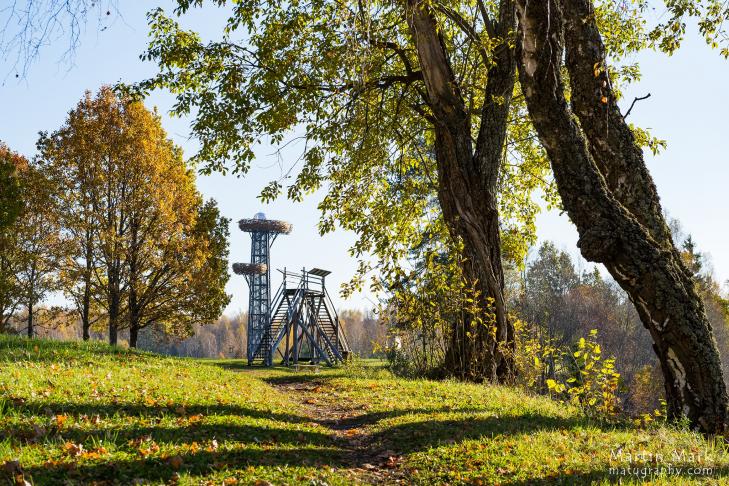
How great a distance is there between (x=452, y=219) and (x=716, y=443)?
638cm

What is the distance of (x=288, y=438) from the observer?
6.38 metres

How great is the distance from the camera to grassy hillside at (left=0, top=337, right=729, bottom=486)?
4582 millimetres

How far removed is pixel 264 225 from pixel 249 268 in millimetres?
2382

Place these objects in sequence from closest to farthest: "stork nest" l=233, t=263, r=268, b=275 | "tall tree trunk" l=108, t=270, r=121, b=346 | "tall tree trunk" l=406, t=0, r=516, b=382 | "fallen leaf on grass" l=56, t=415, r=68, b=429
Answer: "fallen leaf on grass" l=56, t=415, r=68, b=429
"tall tree trunk" l=406, t=0, r=516, b=382
"tall tree trunk" l=108, t=270, r=121, b=346
"stork nest" l=233, t=263, r=268, b=275

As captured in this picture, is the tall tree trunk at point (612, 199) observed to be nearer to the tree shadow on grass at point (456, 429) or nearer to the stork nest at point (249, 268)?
the tree shadow on grass at point (456, 429)

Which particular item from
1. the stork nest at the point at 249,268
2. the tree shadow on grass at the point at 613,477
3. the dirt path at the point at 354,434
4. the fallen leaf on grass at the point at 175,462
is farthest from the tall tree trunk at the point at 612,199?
the stork nest at the point at 249,268

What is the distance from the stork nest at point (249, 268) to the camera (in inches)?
1145

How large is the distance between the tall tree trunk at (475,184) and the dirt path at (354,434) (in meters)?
2.81

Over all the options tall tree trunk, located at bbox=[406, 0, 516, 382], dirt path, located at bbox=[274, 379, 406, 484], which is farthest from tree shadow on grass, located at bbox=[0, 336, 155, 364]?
tall tree trunk, located at bbox=[406, 0, 516, 382]

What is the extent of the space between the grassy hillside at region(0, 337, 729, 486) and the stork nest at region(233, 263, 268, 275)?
781 inches

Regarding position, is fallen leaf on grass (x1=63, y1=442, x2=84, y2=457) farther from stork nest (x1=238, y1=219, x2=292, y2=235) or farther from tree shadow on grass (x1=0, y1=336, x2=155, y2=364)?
stork nest (x1=238, y1=219, x2=292, y2=235)

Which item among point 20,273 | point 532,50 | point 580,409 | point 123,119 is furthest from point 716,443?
point 20,273

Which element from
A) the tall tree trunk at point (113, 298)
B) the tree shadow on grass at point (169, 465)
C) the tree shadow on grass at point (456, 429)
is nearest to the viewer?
the tree shadow on grass at point (169, 465)

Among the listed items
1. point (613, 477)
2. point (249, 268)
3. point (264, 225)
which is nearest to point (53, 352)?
point (613, 477)
